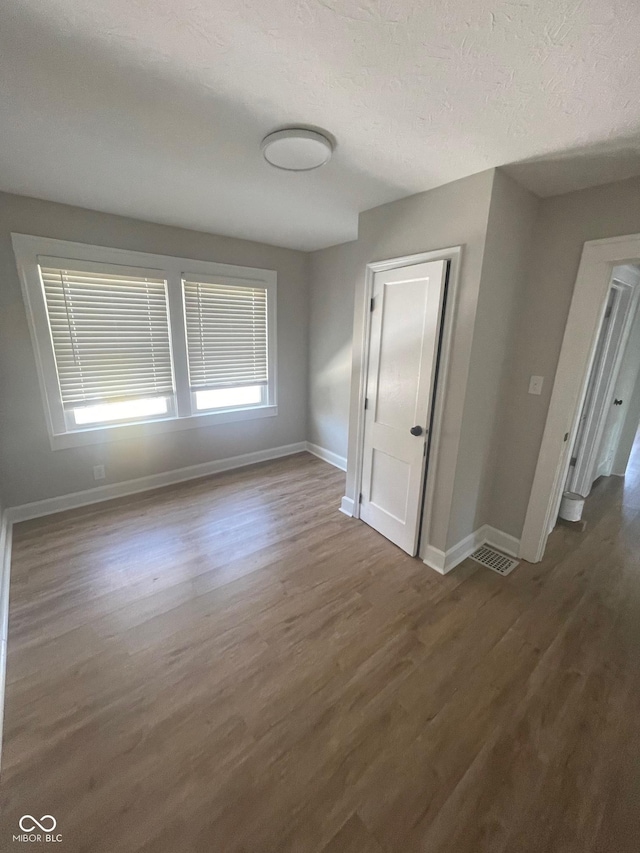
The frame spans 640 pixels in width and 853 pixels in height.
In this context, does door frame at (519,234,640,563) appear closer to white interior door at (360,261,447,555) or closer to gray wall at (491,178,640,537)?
gray wall at (491,178,640,537)

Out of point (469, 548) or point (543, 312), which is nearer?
point (543, 312)

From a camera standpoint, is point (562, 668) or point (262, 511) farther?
point (262, 511)

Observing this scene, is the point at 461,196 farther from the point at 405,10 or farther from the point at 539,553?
the point at 539,553

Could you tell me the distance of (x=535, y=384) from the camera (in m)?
2.29

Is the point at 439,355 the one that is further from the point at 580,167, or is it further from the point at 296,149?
the point at 296,149

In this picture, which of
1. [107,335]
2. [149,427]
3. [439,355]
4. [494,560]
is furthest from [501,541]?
[107,335]

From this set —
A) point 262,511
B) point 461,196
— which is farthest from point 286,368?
point 461,196

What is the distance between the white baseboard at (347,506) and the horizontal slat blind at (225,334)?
178cm

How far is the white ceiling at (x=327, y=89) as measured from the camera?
36.9 inches

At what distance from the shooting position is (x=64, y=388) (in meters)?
2.84

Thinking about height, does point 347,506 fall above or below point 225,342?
below

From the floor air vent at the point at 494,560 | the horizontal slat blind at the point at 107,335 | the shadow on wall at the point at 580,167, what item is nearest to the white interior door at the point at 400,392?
the floor air vent at the point at 494,560

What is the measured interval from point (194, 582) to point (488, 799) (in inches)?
69.4

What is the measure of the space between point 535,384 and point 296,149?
6.58ft
